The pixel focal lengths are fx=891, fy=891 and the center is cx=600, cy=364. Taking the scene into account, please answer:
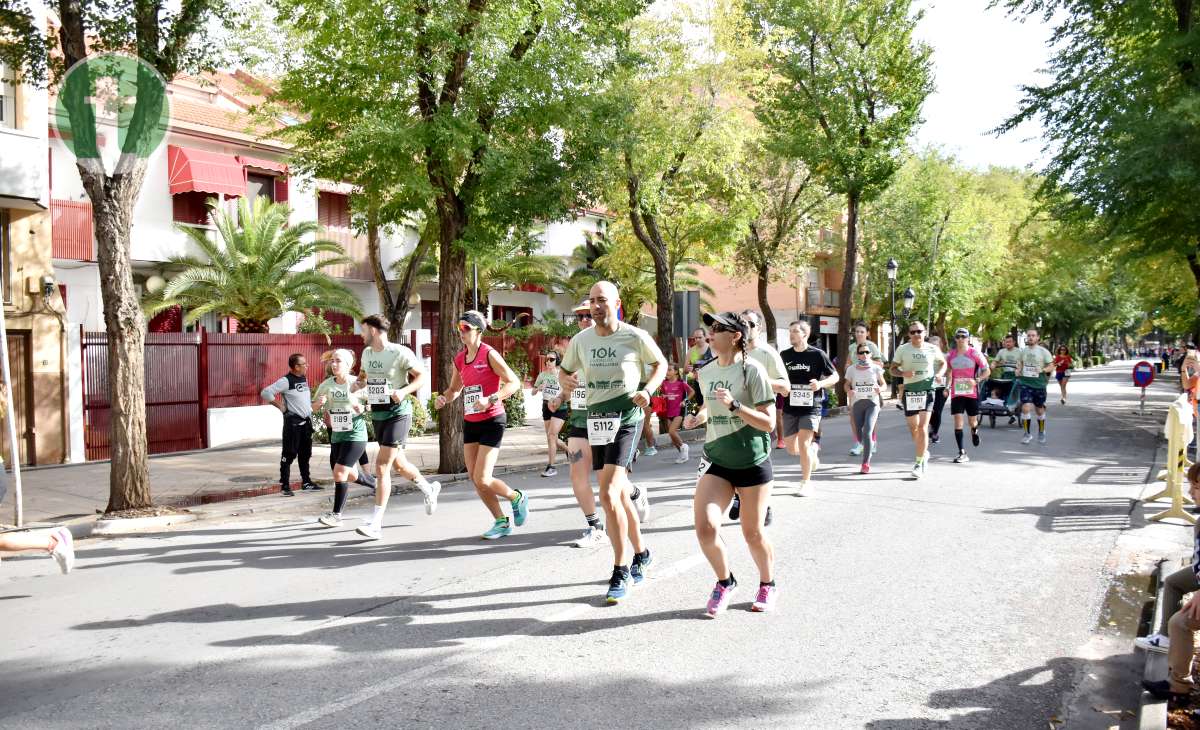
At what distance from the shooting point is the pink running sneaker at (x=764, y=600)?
548 centimetres

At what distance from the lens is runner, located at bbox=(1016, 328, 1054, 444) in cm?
1592

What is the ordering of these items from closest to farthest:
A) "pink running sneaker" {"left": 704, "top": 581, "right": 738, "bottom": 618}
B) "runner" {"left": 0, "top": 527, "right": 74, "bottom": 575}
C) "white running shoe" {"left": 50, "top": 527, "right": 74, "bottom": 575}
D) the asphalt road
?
the asphalt road → "pink running sneaker" {"left": 704, "top": 581, "right": 738, "bottom": 618} → "runner" {"left": 0, "top": 527, "right": 74, "bottom": 575} → "white running shoe" {"left": 50, "top": 527, "right": 74, "bottom": 575}

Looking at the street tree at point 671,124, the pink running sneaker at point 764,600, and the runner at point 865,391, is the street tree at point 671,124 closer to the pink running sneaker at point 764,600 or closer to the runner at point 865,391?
the runner at point 865,391

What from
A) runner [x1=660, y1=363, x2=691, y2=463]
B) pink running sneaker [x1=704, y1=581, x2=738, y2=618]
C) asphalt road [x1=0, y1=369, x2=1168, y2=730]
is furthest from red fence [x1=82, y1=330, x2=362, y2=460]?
pink running sneaker [x1=704, y1=581, x2=738, y2=618]

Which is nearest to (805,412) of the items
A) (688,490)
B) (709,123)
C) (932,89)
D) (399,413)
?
(688,490)

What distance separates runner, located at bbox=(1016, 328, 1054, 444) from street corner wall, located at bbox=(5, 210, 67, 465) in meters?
16.7

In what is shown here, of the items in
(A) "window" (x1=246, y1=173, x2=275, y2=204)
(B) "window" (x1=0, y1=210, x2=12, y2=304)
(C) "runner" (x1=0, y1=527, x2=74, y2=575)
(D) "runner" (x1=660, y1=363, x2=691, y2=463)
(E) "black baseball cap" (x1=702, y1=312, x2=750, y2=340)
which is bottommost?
(C) "runner" (x1=0, y1=527, x2=74, y2=575)

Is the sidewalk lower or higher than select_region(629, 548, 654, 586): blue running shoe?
lower

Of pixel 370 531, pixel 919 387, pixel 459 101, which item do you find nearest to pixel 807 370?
pixel 919 387

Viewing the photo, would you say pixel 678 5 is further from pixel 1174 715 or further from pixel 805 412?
pixel 1174 715

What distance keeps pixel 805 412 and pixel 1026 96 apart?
12.5m

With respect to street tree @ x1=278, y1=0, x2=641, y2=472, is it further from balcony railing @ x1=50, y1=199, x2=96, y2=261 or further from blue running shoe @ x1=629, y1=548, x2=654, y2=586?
balcony railing @ x1=50, y1=199, x2=96, y2=261

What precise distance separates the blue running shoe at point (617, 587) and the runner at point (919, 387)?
264 inches

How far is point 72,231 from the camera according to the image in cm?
1977
